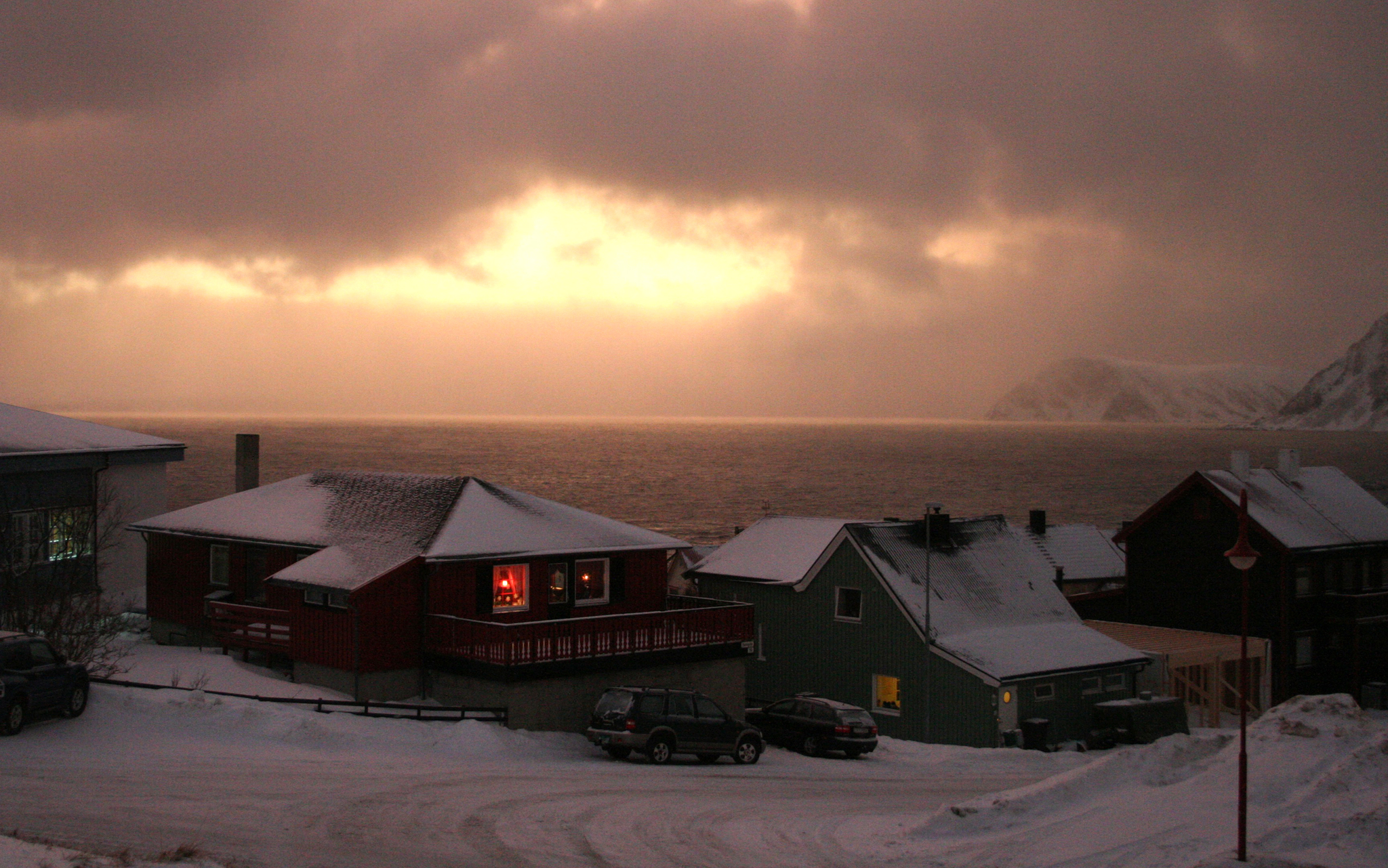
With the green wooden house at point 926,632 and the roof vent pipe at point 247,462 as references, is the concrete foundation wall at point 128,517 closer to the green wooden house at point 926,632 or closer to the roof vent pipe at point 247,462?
the roof vent pipe at point 247,462

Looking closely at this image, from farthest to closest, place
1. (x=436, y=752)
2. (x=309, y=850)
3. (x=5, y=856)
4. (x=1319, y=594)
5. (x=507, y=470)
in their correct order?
(x=507, y=470), (x=1319, y=594), (x=436, y=752), (x=309, y=850), (x=5, y=856)

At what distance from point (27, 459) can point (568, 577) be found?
1754 centimetres

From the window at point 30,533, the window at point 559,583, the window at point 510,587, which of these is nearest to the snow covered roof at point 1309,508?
the window at point 559,583

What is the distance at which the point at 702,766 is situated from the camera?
24.5 metres

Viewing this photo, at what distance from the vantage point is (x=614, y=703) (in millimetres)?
24375

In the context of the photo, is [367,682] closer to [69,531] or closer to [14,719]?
[14,719]

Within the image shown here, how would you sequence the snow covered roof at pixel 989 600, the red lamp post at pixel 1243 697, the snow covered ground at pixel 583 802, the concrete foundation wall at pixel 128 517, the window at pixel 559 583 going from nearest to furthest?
the red lamp post at pixel 1243 697 < the snow covered ground at pixel 583 802 < the window at pixel 559 583 < the snow covered roof at pixel 989 600 < the concrete foundation wall at pixel 128 517

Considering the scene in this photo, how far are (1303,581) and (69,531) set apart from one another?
147 feet

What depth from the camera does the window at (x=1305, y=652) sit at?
48.1 m

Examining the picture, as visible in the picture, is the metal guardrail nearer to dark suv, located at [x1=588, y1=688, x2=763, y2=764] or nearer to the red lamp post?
dark suv, located at [x1=588, y1=688, x2=763, y2=764]

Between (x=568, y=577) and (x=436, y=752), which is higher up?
(x=568, y=577)

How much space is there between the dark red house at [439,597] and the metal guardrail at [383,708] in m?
0.45

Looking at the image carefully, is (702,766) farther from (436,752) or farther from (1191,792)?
(1191,792)

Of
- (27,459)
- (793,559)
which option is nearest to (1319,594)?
(793,559)
